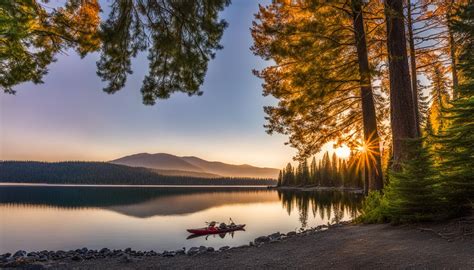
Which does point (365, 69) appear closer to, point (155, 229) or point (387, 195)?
point (387, 195)

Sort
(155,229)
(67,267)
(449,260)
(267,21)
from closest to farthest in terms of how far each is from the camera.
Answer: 1. (449,260)
2. (67,267)
3. (267,21)
4. (155,229)

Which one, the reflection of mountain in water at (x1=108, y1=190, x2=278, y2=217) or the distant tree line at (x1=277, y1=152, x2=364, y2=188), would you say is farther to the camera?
the distant tree line at (x1=277, y1=152, x2=364, y2=188)

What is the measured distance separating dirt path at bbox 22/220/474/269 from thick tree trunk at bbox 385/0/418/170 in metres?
2.50

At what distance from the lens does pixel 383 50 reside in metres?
13.9

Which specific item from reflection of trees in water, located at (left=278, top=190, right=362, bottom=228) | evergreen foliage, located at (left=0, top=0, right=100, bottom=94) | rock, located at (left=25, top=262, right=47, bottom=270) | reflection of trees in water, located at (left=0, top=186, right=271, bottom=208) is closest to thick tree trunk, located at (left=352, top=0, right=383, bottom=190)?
reflection of trees in water, located at (left=278, top=190, right=362, bottom=228)

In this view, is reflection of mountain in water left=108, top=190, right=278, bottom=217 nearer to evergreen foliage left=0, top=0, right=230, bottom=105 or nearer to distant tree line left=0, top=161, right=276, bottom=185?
evergreen foliage left=0, top=0, right=230, bottom=105

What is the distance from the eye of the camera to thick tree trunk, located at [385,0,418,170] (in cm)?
902

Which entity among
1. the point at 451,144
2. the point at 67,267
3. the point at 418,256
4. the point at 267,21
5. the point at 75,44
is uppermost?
the point at 267,21

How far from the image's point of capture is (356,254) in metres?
5.83

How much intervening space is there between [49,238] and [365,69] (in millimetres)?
23369

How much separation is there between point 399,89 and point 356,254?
5.29m

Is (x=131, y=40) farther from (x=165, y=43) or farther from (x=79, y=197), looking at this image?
(x=79, y=197)

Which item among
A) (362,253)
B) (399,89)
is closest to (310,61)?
(399,89)

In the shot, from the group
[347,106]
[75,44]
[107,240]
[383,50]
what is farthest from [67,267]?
[107,240]
